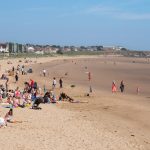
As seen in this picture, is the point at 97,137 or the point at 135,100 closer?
the point at 97,137

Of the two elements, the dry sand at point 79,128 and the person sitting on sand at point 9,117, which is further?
the person sitting on sand at point 9,117

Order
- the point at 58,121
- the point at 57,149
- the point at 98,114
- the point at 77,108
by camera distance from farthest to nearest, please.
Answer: the point at 77,108 < the point at 98,114 < the point at 58,121 < the point at 57,149

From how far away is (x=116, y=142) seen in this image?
13781 millimetres

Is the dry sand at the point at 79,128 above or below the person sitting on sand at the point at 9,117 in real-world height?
below

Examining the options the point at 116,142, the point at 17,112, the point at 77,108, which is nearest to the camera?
the point at 116,142

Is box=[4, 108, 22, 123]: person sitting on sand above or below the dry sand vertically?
above

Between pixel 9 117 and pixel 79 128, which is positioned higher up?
pixel 9 117

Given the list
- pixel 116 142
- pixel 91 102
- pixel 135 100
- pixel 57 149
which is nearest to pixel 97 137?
pixel 116 142

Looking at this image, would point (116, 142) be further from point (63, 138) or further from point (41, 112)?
point (41, 112)

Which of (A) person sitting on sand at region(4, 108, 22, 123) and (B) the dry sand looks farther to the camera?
(A) person sitting on sand at region(4, 108, 22, 123)

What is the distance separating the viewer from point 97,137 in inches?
563

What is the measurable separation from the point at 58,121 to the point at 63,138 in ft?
10.0

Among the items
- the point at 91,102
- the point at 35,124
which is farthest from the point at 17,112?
the point at 91,102

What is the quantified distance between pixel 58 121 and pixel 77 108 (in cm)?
481
